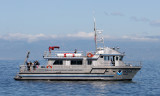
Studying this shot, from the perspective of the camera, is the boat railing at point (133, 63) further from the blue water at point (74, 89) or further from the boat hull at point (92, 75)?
the blue water at point (74, 89)

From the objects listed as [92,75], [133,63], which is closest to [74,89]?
[92,75]

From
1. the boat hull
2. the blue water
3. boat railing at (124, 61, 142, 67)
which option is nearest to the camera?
the blue water

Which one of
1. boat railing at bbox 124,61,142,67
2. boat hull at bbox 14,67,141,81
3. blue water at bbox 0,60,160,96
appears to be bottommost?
blue water at bbox 0,60,160,96

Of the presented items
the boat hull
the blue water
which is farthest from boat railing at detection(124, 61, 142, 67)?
the blue water

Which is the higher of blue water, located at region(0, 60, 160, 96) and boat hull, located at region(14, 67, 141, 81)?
boat hull, located at region(14, 67, 141, 81)


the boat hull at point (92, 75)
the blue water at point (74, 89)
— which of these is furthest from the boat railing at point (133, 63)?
the blue water at point (74, 89)

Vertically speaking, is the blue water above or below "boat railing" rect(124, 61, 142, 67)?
below

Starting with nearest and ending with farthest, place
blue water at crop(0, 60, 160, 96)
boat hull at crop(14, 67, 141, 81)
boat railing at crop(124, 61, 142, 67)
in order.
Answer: blue water at crop(0, 60, 160, 96) → boat hull at crop(14, 67, 141, 81) → boat railing at crop(124, 61, 142, 67)

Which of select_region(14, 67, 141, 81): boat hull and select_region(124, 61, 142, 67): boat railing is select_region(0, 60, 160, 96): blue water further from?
select_region(124, 61, 142, 67): boat railing

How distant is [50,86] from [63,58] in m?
5.07

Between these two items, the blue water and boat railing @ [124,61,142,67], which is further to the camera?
boat railing @ [124,61,142,67]

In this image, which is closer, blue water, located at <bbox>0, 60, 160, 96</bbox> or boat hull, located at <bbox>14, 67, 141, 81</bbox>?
blue water, located at <bbox>0, 60, 160, 96</bbox>

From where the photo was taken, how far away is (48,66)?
4519 cm

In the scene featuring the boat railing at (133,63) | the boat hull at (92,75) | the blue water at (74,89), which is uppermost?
the boat railing at (133,63)
